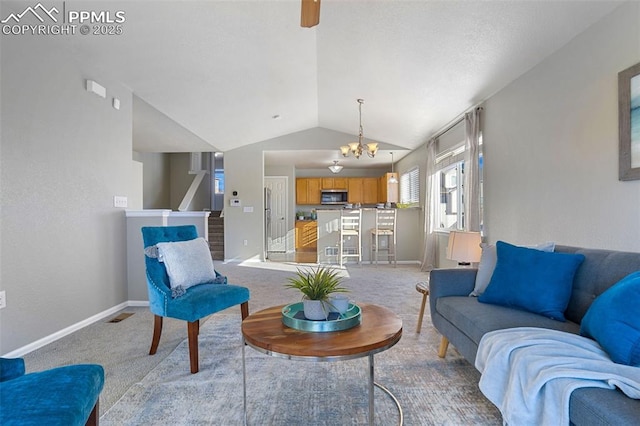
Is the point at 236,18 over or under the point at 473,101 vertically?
over

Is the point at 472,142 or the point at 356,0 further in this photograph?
the point at 472,142

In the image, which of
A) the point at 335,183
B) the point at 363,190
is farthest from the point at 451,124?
the point at 335,183

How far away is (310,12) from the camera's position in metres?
1.98

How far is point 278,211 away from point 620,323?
888 cm

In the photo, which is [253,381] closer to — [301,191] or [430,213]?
[430,213]

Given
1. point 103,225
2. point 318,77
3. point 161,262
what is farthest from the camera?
point 318,77

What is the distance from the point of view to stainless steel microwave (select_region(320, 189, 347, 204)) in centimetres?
1006

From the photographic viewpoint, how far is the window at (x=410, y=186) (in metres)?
7.36

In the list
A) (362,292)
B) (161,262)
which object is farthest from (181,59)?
(362,292)

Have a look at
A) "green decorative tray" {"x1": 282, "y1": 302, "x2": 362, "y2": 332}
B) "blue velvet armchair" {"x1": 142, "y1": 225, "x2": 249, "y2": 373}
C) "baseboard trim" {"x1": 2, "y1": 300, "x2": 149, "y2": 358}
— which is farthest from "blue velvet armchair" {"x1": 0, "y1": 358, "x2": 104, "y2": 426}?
"baseboard trim" {"x1": 2, "y1": 300, "x2": 149, "y2": 358}

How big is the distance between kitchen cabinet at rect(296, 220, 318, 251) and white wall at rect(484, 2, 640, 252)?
21.2 ft

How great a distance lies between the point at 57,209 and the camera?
2846 mm

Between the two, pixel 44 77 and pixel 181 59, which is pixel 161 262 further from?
pixel 181 59

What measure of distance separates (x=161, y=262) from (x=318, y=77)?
3281mm
